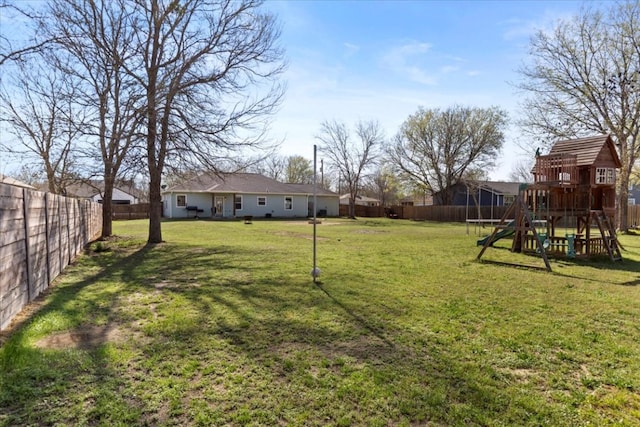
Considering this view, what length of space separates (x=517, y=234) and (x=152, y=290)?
10.4 meters

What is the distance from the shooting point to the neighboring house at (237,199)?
96.1 feet

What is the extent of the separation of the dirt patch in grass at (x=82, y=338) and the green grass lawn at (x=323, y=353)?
20 mm

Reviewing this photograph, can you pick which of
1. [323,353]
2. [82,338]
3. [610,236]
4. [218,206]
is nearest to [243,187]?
[218,206]

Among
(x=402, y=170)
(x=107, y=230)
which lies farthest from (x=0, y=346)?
(x=402, y=170)

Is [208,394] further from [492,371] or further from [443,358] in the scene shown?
[492,371]

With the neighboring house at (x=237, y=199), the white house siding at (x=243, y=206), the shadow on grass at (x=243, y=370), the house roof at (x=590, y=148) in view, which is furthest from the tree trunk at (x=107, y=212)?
the white house siding at (x=243, y=206)

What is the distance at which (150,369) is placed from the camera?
3.07 meters

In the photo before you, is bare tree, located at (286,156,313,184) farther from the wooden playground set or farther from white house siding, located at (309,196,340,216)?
the wooden playground set

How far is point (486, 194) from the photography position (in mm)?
38156

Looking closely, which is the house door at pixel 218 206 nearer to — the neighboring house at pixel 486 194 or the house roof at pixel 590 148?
the neighboring house at pixel 486 194

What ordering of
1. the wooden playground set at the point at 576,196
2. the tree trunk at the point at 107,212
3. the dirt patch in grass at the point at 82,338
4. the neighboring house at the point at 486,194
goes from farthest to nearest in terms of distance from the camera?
1. the neighboring house at the point at 486,194
2. the tree trunk at the point at 107,212
3. the wooden playground set at the point at 576,196
4. the dirt patch in grass at the point at 82,338

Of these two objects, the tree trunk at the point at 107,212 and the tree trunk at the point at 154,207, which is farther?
A: the tree trunk at the point at 107,212

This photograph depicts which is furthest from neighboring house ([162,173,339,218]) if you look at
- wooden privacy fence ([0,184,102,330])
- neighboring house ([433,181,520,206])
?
wooden privacy fence ([0,184,102,330])

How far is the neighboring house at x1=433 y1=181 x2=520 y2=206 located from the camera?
121ft
